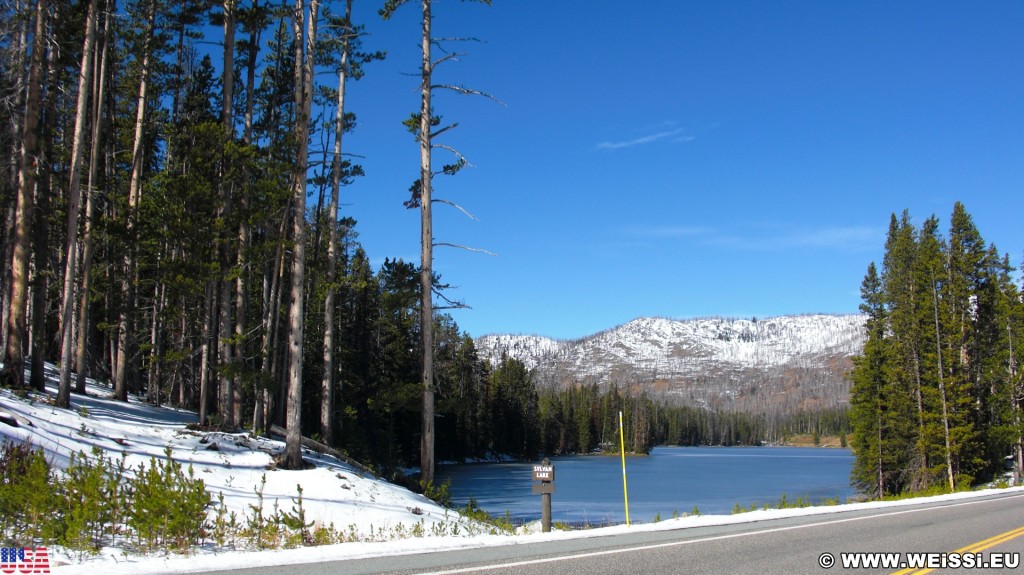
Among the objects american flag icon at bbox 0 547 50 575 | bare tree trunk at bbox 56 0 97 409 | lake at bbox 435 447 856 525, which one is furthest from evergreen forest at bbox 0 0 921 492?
american flag icon at bbox 0 547 50 575

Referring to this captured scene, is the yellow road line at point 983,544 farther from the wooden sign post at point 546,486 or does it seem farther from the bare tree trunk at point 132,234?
the bare tree trunk at point 132,234

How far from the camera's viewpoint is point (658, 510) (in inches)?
1120

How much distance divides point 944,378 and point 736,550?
107 feet

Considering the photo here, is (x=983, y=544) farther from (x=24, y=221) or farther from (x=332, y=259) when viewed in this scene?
(x=24, y=221)

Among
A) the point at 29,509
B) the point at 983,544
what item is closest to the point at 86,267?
the point at 29,509

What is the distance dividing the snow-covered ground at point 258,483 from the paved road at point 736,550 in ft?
2.39

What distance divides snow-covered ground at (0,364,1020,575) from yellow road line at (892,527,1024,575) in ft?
12.3

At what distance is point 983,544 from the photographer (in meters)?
9.02

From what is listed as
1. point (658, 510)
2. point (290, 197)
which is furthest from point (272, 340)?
point (658, 510)

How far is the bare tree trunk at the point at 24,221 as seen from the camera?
1535 centimetres

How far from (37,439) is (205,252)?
7.01 m

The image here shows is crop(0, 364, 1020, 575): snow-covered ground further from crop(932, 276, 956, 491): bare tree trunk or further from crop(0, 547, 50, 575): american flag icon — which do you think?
crop(932, 276, 956, 491): bare tree trunk

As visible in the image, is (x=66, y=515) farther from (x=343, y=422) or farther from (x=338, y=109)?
(x=343, y=422)

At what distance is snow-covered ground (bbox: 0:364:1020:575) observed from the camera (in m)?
7.98
